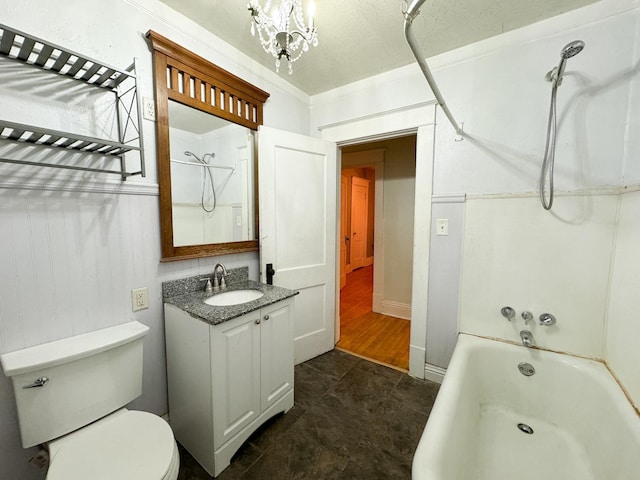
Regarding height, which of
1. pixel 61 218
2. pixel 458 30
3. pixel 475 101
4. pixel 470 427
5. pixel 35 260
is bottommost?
pixel 470 427

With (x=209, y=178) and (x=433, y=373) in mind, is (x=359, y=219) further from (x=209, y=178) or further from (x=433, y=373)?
(x=209, y=178)

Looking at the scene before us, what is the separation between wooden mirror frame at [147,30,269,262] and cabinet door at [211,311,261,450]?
0.58m

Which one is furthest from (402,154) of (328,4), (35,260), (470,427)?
(35,260)

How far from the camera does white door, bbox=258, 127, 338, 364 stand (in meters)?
1.94

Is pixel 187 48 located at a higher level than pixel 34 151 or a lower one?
higher

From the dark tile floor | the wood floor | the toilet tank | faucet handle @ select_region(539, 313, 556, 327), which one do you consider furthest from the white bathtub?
the toilet tank

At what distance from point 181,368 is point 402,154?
10.1 ft

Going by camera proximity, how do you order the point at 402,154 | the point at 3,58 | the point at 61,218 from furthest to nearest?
the point at 402,154
the point at 61,218
the point at 3,58

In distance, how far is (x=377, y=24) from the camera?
155 cm

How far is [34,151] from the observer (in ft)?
3.50

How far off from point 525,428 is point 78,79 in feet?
9.48

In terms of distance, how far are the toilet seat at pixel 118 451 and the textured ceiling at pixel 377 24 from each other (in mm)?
2102

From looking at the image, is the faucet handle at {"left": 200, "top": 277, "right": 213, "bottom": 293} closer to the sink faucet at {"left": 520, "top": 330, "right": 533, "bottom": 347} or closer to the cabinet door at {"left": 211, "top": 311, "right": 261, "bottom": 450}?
the cabinet door at {"left": 211, "top": 311, "right": 261, "bottom": 450}

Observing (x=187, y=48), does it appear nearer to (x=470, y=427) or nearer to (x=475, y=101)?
(x=475, y=101)
